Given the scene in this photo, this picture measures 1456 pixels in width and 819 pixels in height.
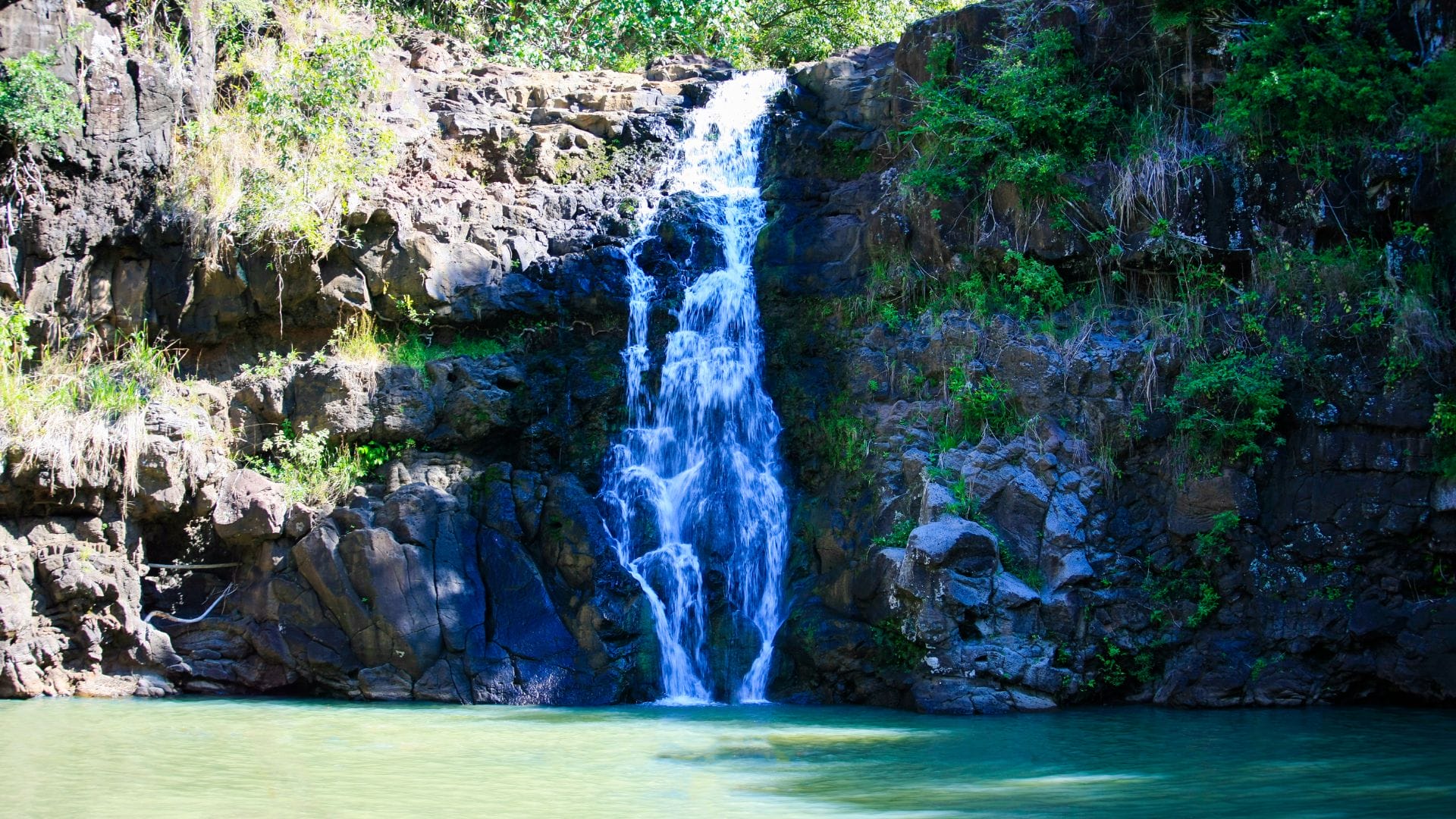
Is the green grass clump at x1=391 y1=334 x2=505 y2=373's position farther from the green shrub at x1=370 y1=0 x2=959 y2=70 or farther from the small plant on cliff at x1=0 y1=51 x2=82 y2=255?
the green shrub at x1=370 y1=0 x2=959 y2=70

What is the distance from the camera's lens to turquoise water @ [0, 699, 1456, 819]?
5.98 metres

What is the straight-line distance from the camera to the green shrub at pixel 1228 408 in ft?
34.2

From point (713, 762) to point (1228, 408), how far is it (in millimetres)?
6050

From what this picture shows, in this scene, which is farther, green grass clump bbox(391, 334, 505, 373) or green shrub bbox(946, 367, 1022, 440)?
green grass clump bbox(391, 334, 505, 373)

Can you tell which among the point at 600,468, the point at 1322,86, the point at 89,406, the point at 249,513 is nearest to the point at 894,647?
the point at 600,468

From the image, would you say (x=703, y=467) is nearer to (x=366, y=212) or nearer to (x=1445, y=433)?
(x=366, y=212)

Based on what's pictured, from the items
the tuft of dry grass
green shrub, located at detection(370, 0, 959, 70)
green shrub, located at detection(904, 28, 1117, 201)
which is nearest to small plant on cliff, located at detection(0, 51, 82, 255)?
the tuft of dry grass

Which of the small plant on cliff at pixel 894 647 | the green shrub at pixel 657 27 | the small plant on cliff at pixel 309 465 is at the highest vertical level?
the green shrub at pixel 657 27

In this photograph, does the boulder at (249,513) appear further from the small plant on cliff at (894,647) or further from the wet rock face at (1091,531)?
the small plant on cliff at (894,647)

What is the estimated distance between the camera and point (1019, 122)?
1257 centimetres

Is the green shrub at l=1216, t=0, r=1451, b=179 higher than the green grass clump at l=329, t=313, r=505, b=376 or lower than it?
higher

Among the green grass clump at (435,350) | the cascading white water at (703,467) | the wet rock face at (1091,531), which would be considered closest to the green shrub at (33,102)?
the green grass clump at (435,350)

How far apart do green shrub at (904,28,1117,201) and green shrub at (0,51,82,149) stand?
8.81m

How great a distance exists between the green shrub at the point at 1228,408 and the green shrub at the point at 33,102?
11191 millimetres
